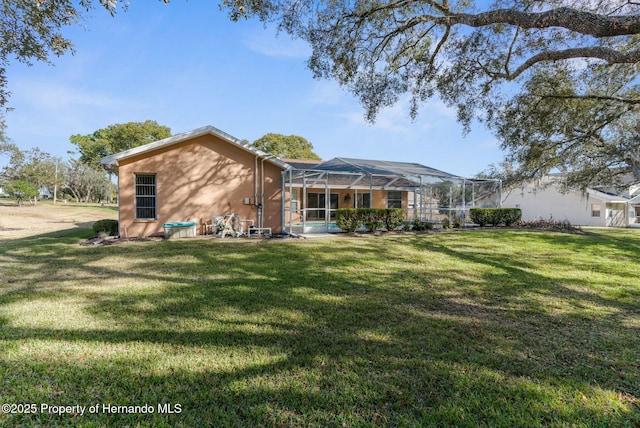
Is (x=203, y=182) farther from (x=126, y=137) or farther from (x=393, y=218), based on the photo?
(x=126, y=137)

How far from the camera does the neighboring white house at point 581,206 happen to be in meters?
28.3

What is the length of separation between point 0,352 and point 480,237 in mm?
13670

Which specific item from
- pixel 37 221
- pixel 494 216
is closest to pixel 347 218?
pixel 494 216

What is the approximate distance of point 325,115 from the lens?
18172mm

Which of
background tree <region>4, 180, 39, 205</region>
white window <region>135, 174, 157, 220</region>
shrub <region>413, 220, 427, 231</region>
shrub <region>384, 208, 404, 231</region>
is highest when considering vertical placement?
background tree <region>4, 180, 39, 205</region>

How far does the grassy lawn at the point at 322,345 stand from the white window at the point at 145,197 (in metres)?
5.65

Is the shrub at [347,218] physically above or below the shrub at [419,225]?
above

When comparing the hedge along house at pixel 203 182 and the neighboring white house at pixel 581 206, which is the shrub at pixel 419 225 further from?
the neighboring white house at pixel 581 206

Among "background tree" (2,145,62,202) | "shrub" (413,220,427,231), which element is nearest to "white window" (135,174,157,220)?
"shrub" (413,220,427,231)

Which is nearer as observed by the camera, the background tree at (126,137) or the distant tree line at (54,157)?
the distant tree line at (54,157)

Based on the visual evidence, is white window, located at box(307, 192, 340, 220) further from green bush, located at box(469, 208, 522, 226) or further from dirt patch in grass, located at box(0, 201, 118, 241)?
dirt patch in grass, located at box(0, 201, 118, 241)

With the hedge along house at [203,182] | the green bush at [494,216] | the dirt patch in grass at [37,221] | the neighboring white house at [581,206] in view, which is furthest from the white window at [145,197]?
the neighboring white house at [581,206]

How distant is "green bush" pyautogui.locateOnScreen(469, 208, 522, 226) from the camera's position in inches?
666

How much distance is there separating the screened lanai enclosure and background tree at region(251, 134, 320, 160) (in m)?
20.4
